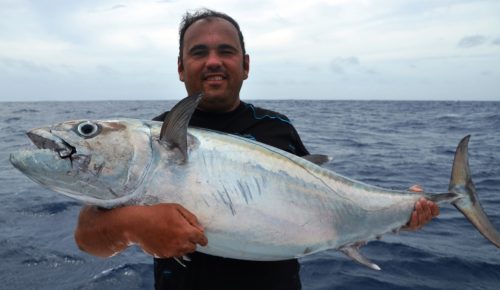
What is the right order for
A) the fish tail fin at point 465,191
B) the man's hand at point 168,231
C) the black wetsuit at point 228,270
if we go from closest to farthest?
the man's hand at point 168,231 → the black wetsuit at point 228,270 → the fish tail fin at point 465,191

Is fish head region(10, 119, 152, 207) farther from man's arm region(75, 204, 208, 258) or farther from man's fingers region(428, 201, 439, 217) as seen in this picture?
man's fingers region(428, 201, 439, 217)

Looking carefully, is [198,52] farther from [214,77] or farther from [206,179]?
[206,179]

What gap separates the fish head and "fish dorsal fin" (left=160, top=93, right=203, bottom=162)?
5.0 inches

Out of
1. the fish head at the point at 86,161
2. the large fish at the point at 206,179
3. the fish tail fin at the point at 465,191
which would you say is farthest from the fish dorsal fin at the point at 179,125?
the fish tail fin at the point at 465,191

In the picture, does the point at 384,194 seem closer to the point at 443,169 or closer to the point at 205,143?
the point at 205,143

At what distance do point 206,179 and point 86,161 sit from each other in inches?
22.6

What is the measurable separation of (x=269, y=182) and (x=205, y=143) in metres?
0.40

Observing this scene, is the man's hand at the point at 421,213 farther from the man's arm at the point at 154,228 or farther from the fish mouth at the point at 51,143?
the fish mouth at the point at 51,143

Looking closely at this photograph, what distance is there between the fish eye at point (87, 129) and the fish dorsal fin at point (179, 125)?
32 centimetres

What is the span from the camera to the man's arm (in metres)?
1.97

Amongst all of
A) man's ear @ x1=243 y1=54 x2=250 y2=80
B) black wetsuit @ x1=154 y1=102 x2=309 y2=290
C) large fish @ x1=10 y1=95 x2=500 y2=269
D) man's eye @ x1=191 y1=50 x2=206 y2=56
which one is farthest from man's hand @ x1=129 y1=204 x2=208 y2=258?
man's ear @ x1=243 y1=54 x2=250 y2=80

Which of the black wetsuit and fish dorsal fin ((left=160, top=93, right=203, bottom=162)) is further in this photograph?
the black wetsuit

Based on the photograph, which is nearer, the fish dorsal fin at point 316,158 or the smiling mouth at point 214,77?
the fish dorsal fin at point 316,158

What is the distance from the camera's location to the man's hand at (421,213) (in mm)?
2875
